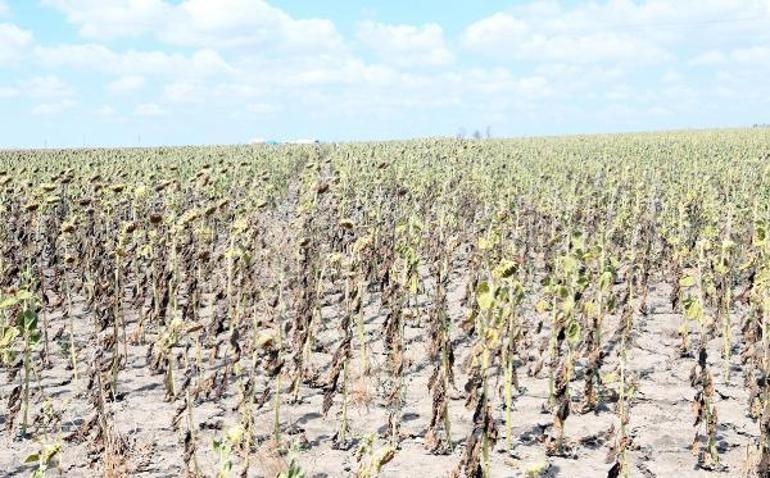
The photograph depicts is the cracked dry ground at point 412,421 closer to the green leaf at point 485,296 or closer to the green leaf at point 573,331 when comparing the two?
the green leaf at point 573,331

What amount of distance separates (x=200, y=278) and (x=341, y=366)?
198 inches

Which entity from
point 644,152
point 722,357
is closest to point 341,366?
point 722,357

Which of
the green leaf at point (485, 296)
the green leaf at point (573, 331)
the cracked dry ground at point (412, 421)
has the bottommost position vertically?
the cracked dry ground at point (412, 421)

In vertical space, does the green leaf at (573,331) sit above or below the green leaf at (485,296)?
below

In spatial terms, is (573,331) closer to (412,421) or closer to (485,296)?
(412,421)

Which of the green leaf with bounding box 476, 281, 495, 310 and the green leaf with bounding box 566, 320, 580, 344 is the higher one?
the green leaf with bounding box 476, 281, 495, 310

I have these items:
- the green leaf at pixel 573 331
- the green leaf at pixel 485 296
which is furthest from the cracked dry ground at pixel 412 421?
the green leaf at pixel 485 296

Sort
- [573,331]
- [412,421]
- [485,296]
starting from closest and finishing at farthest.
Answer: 1. [485,296]
2. [573,331]
3. [412,421]

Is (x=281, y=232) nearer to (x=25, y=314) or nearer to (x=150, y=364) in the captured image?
(x=150, y=364)

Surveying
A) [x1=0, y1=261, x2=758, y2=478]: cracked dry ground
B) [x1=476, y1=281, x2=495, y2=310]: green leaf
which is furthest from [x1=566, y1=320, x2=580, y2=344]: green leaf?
[x1=476, y1=281, x2=495, y2=310]: green leaf

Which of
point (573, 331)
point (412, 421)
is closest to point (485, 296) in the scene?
point (573, 331)

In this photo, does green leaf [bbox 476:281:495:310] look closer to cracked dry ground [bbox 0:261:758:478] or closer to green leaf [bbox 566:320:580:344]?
cracked dry ground [bbox 0:261:758:478]

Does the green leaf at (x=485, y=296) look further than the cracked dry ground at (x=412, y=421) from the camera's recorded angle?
No

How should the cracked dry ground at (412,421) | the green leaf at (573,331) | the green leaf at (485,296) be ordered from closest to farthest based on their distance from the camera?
the green leaf at (485,296), the cracked dry ground at (412,421), the green leaf at (573,331)
